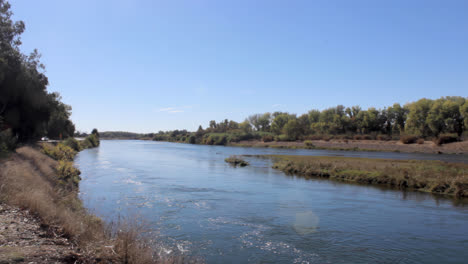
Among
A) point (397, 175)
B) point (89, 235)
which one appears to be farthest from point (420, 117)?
point (89, 235)

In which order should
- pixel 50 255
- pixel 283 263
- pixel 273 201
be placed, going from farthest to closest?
pixel 273 201 → pixel 283 263 → pixel 50 255

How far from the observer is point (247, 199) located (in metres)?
21.9

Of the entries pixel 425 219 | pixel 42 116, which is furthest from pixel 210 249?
pixel 42 116

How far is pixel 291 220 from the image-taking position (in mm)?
16516

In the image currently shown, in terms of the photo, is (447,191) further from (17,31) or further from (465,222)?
(17,31)

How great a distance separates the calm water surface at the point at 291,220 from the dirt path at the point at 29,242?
4.09m

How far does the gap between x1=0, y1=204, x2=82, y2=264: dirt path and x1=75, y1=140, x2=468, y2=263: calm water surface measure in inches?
161

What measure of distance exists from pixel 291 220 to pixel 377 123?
128 metres

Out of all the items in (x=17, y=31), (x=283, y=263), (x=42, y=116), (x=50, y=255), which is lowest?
(x=283, y=263)

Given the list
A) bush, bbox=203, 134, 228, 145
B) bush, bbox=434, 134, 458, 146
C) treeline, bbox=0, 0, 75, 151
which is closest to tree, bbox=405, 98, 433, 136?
bush, bbox=434, 134, 458, 146

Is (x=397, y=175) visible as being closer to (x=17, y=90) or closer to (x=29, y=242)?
(x=29, y=242)

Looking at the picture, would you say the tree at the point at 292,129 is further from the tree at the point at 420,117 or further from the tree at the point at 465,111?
the tree at the point at 465,111

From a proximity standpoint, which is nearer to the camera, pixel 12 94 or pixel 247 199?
pixel 247 199

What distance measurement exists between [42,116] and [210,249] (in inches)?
1323
